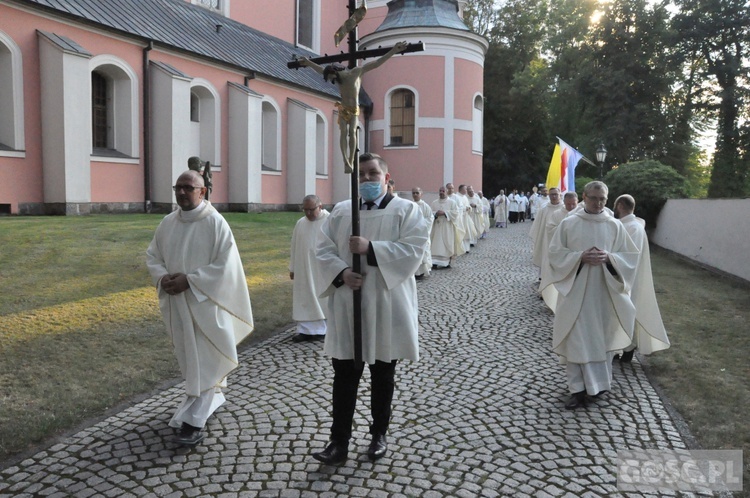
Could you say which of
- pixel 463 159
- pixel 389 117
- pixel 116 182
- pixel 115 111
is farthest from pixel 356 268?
pixel 389 117

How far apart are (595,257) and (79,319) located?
5758 mm

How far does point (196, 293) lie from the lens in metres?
4.34

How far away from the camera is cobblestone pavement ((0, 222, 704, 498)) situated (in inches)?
144

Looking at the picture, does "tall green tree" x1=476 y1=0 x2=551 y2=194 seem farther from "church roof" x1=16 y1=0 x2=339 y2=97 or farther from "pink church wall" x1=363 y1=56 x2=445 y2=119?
"church roof" x1=16 y1=0 x2=339 y2=97

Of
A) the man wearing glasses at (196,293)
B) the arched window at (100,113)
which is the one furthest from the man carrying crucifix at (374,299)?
the arched window at (100,113)

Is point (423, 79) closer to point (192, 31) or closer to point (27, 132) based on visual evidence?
point (192, 31)

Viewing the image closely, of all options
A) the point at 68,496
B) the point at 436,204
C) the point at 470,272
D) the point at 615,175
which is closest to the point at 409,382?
the point at 68,496

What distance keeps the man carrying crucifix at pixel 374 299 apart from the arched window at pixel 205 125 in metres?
17.8

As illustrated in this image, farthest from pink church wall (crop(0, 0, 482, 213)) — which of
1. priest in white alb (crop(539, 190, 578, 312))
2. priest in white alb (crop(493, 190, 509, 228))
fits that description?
priest in white alb (crop(539, 190, 578, 312))

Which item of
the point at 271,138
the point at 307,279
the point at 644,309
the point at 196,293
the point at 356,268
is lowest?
the point at 644,309

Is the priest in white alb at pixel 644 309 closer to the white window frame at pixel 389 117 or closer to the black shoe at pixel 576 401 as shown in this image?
the black shoe at pixel 576 401

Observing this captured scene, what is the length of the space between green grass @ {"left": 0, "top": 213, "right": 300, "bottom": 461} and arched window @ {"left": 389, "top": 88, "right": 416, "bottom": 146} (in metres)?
18.2

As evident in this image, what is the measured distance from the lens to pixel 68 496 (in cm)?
350

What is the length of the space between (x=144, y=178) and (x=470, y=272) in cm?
1062
